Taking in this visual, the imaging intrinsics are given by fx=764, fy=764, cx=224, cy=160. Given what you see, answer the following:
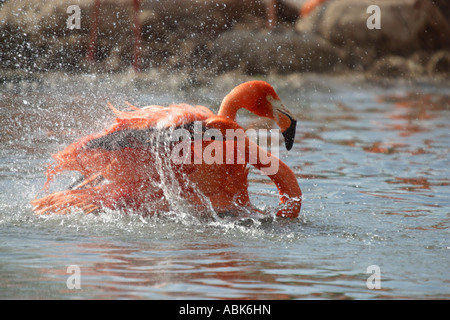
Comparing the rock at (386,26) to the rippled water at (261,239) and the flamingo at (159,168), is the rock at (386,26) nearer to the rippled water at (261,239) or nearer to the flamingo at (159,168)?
the rippled water at (261,239)

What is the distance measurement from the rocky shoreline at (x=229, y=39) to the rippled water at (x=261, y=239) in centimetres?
603

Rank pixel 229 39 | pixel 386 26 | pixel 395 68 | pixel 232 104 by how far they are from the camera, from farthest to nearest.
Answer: pixel 386 26, pixel 395 68, pixel 229 39, pixel 232 104

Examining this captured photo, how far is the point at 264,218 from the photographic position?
5.79m

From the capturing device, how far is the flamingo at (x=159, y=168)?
5.34 m

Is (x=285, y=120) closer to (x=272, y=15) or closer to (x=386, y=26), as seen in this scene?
(x=272, y=15)

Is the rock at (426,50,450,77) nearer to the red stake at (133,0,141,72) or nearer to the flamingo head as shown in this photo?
the red stake at (133,0,141,72)

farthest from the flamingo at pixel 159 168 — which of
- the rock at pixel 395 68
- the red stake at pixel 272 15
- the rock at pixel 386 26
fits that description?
the rock at pixel 395 68

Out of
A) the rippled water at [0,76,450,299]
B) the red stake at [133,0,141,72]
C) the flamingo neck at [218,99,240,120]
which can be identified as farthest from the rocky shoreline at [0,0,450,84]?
the flamingo neck at [218,99,240,120]

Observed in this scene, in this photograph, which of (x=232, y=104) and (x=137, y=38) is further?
(x=137, y=38)

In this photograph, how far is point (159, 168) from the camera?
5.48 m

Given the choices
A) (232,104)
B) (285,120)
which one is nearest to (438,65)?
(285,120)

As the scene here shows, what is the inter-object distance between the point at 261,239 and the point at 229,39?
1314 centimetres

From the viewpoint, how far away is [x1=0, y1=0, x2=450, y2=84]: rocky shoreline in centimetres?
1575
